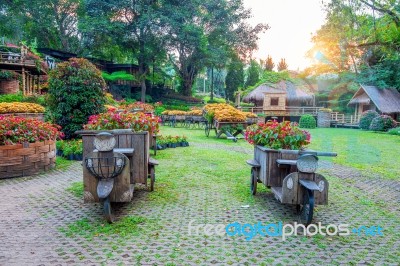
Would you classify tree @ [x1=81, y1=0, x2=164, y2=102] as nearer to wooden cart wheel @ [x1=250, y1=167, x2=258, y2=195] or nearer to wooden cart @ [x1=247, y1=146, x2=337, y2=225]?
wooden cart wheel @ [x1=250, y1=167, x2=258, y2=195]

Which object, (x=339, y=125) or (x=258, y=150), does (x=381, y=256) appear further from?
(x=339, y=125)

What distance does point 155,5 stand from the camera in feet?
106

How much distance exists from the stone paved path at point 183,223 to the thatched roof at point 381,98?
80.3 feet

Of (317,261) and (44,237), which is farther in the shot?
(44,237)

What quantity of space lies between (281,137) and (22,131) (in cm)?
595

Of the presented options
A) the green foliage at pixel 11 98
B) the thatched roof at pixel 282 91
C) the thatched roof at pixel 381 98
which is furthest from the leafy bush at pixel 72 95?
the thatched roof at pixel 381 98

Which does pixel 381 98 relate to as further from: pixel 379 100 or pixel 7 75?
pixel 7 75

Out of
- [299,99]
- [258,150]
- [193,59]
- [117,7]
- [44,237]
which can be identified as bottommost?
[44,237]

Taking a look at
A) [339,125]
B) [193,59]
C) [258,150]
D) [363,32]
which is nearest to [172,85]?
[193,59]

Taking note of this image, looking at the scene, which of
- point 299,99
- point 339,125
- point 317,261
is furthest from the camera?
point 299,99

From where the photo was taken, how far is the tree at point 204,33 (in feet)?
99.6

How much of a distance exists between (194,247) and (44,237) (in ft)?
6.17

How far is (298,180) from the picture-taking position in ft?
13.0

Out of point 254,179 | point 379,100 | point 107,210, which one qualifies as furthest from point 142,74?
point 107,210
